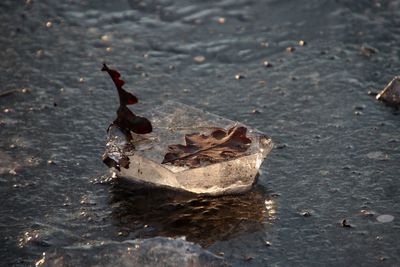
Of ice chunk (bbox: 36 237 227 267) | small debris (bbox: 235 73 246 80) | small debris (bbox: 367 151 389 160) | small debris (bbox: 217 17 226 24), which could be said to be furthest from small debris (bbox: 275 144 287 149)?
small debris (bbox: 217 17 226 24)

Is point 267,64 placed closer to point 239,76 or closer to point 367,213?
point 239,76

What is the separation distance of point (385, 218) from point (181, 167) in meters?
0.75

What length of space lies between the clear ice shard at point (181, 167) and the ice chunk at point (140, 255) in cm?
38

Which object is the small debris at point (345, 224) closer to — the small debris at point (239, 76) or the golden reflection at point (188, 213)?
the golden reflection at point (188, 213)

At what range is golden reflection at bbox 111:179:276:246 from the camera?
8.64 ft

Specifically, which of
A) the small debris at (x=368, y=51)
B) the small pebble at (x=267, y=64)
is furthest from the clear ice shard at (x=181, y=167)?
the small debris at (x=368, y=51)

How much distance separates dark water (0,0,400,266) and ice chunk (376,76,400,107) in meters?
0.04

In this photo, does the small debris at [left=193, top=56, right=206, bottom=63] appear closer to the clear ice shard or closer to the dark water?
the dark water

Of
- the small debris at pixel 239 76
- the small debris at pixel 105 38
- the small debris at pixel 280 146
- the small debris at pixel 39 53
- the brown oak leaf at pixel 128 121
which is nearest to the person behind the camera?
the brown oak leaf at pixel 128 121

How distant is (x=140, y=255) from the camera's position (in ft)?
7.82

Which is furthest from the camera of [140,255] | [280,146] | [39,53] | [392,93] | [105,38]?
[105,38]

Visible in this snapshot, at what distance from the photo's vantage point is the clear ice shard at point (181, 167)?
2.75 meters

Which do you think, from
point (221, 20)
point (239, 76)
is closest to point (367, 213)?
point (239, 76)

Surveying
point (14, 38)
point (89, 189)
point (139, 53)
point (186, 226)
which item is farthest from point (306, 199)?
point (14, 38)
